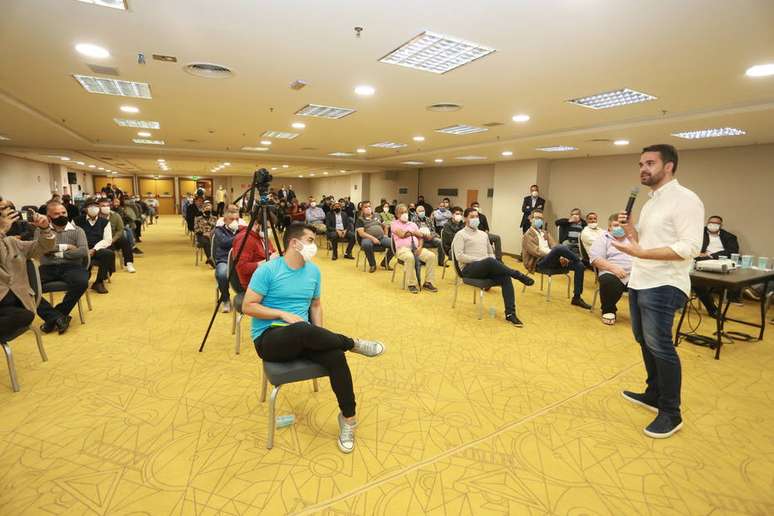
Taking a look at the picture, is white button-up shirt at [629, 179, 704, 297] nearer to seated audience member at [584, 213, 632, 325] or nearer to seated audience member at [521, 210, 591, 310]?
seated audience member at [584, 213, 632, 325]

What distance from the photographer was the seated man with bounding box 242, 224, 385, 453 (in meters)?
2.17

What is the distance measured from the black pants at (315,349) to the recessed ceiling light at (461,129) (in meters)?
5.17

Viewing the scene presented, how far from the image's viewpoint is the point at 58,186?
16891mm

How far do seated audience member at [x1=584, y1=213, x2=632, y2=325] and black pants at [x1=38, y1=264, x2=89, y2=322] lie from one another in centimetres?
580

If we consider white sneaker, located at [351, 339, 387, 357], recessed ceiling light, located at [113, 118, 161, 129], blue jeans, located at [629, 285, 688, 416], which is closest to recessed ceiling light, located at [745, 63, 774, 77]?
blue jeans, located at [629, 285, 688, 416]

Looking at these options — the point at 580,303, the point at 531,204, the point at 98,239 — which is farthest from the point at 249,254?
the point at 531,204

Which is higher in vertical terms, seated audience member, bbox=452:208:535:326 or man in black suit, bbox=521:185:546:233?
man in black suit, bbox=521:185:546:233

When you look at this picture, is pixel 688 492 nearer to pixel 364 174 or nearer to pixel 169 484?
pixel 169 484

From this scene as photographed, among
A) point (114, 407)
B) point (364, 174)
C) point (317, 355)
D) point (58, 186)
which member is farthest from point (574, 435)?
point (58, 186)

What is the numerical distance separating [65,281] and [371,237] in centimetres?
451

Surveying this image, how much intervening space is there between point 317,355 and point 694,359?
3.67m

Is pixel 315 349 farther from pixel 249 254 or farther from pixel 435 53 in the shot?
pixel 435 53

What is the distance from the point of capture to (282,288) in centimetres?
237

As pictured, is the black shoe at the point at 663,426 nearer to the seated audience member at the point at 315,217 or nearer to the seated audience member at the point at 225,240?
the seated audience member at the point at 225,240
